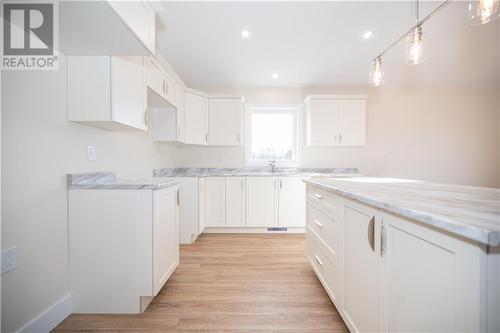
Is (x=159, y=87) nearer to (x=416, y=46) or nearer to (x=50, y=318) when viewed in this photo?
(x=50, y=318)

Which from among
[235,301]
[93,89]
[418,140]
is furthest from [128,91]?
[418,140]

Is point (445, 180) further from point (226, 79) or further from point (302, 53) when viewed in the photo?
point (226, 79)

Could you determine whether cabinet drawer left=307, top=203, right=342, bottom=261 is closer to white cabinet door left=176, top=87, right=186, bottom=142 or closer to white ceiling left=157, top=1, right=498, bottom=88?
white ceiling left=157, top=1, right=498, bottom=88

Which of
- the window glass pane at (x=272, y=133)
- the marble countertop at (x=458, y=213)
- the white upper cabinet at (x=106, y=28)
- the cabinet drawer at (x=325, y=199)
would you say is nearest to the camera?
the marble countertop at (x=458, y=213)

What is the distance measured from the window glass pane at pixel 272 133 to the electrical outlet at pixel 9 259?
322 centimetres

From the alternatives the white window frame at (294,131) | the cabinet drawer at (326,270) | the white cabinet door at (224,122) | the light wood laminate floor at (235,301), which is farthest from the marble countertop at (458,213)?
the white window frame at (294,131)

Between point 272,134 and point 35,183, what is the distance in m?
3.28

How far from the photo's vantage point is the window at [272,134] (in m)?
3.99

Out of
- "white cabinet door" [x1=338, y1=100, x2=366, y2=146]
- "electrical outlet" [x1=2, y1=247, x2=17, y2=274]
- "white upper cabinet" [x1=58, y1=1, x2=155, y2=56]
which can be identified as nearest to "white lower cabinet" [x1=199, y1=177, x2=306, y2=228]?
"white cabinet door" [x1=338, y1=100, x2=366, y2=146]

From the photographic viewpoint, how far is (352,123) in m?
3.58

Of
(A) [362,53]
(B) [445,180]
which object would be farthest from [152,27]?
(B) [445,180]

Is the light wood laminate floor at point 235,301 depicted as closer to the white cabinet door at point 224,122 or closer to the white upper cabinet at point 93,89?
the white upper cabinet at point 93,89

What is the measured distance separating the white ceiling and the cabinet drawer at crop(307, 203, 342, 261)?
1.83 meters

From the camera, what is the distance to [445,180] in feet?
13.2
